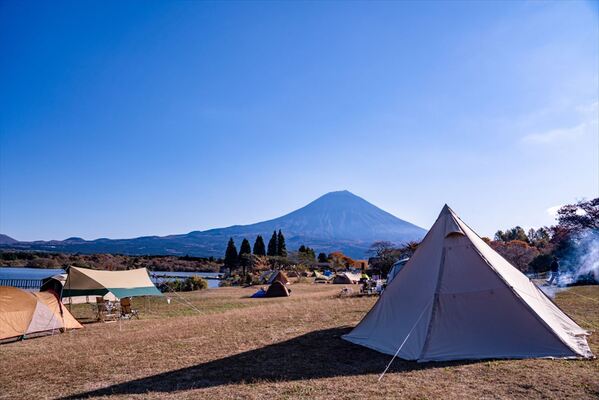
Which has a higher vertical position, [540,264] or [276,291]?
[540,264]

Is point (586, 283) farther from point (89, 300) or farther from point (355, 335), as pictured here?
point (89, 300)

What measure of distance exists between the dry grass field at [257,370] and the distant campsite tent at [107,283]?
398 centimetres

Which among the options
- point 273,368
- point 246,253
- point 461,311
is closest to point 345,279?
point 246,253

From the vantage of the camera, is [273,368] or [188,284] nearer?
[273,368]

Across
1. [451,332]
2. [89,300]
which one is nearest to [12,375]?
[451,332]

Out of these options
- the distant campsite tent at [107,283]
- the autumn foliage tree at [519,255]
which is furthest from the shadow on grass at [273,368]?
the autumn foliage tree at [519,255]

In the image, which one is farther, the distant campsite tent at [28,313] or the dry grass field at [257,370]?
the distant campsite tent at [28,313]

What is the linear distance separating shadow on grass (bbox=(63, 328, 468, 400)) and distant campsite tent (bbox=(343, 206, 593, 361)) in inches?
18.3

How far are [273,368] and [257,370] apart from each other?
299mm

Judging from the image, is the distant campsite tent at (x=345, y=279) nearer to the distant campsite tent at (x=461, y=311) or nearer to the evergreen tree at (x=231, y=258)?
the evergreen tree at (x=231, y=258)

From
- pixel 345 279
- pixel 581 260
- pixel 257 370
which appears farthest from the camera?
A: pixel 345 279

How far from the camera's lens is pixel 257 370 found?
7.69 meters

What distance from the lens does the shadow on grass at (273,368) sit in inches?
274

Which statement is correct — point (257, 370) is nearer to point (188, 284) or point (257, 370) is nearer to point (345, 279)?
point (188, 284)
